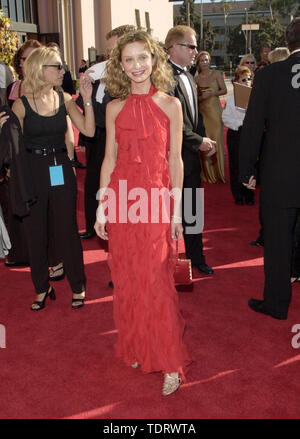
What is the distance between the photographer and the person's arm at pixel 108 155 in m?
2.66

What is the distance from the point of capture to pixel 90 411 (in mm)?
2611

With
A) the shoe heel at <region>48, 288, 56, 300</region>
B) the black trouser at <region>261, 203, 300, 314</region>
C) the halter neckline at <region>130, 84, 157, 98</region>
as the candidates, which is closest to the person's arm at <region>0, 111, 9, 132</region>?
the halter neckline at <region>130, 84, 157, 98</region>

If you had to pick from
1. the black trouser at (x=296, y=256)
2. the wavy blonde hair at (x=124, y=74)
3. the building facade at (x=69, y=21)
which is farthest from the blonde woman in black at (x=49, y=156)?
the building facade at (x=69, y=21)

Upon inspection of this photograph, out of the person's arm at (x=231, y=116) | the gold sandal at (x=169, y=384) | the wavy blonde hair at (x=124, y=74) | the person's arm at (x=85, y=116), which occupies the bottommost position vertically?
the gold sandal at (x=169, y=384)

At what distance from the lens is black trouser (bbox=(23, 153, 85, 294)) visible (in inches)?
137

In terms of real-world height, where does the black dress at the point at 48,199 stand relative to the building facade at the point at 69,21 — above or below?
below

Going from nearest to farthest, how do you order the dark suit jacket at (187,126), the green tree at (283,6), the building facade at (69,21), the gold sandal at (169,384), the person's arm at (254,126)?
the gold sandal at (169,384) → the person's arm at (254,126) → the dark suit jacket at (187,126) → the building facade at (69,21) → the green tree at (283,6)

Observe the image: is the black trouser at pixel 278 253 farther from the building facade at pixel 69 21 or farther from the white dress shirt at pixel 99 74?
the building facade at pixel 69 21

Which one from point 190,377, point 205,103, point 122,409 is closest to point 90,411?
point 122,409

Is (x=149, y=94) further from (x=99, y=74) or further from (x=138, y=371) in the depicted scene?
(x=138, y=371)

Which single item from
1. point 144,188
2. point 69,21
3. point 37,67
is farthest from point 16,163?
point 69,21

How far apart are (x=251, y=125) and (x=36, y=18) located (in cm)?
2672

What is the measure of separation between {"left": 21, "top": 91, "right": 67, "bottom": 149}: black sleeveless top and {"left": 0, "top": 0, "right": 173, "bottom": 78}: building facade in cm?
2170

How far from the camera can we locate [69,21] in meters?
28.0
